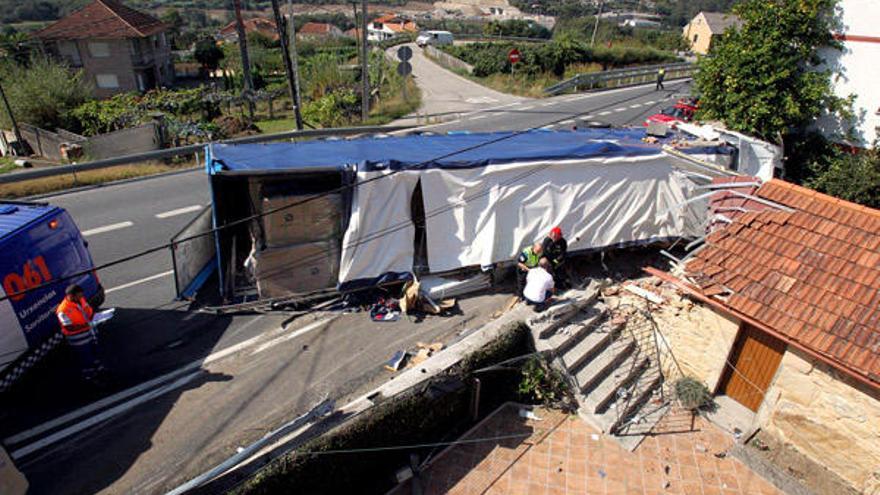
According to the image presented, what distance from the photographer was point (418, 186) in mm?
8547

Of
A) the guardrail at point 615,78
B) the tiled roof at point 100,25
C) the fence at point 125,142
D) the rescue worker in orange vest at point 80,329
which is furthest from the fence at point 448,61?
the rescue worker in orange vest at point 80,329

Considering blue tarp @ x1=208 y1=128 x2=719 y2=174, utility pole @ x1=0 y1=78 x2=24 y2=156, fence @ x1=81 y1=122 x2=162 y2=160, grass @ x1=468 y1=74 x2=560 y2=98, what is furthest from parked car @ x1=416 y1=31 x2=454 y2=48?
blue tarp @ x1=208 y1=128 x2=719 y2=174

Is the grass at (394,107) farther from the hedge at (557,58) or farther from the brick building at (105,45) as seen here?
the brick building at (105,45)

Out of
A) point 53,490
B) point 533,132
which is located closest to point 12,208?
point 53,490

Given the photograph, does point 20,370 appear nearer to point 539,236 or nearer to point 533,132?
point 539,236

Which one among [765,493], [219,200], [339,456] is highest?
[219,200]

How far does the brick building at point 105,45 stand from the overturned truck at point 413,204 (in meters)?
38.5

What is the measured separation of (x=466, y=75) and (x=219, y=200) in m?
34.7

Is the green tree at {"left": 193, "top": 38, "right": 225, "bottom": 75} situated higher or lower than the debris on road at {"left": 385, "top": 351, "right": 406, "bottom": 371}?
lower

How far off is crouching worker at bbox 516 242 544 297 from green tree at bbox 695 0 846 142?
379 inches

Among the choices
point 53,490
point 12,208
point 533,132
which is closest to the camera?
point 53,490

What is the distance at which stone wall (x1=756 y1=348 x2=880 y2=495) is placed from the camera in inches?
246

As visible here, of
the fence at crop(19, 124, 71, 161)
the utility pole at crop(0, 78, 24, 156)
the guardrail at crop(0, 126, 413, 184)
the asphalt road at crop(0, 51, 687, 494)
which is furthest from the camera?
the utility pole at crop(0, 78, 24, 156)

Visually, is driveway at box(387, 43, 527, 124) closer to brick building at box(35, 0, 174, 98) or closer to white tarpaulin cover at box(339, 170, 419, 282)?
white tarpaulin cover at box(339, 170, 419, 282)
